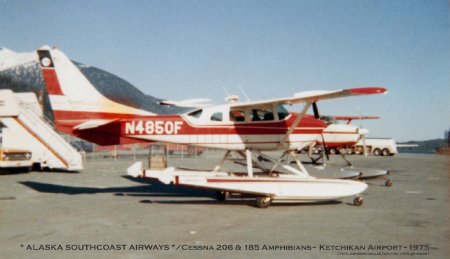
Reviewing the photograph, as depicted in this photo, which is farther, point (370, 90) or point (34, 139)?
point (34, 139)

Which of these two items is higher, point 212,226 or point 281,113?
point 281,113

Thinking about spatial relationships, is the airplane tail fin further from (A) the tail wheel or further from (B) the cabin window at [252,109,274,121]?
(A) the tail wheel

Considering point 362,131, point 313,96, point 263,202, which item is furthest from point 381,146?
point 263,202

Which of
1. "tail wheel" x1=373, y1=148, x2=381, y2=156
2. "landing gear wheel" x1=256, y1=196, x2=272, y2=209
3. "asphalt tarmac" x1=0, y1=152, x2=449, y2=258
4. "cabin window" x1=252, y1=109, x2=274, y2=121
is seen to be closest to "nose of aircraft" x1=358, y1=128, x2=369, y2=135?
"asphalt tarmac" x1=0, y1=152, x2=449, y2=258

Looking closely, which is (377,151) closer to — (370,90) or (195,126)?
(195,126)

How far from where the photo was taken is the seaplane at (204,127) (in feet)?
34.8

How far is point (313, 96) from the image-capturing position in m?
10.4

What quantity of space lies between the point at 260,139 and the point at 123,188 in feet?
21.0

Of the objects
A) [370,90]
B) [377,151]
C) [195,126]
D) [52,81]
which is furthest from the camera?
[377,151]

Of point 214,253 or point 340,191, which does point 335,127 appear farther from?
point 214,253

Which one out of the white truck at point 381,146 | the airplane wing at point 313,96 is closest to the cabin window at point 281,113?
the airplane wing at point 313,96

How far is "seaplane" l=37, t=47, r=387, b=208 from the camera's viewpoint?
10.6 m

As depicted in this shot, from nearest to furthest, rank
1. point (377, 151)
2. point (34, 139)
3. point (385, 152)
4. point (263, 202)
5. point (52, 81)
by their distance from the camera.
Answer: point (263, 202) < point (52, 81) < point (34, 139) < point (385, 152) < point (377, 151)

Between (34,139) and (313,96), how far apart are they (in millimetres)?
17375
